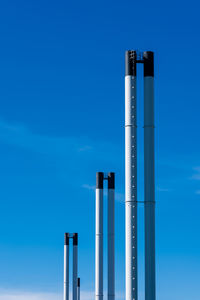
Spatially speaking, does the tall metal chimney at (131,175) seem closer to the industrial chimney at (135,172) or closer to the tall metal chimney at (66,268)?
the industrial chimney at (135,172)

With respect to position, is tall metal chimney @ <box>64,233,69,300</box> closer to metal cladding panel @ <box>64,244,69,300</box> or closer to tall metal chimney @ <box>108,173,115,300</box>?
metal cladding panel @ <box>64,244,69,300</box>

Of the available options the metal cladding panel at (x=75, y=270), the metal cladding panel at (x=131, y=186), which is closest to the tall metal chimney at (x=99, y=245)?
the metal cladding panel at (x=75, y=270)

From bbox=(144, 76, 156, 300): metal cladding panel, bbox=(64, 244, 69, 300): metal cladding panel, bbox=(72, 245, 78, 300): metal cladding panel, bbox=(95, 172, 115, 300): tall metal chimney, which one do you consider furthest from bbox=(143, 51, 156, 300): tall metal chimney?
bbox=(64, 244, 69, 300): metal cladding panel

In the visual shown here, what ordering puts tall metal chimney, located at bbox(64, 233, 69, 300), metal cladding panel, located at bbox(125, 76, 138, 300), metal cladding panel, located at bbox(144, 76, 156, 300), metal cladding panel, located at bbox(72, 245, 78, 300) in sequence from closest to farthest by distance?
metal cladding panel, located at bbox(144, 76, 156, 300) → metal cladding panel, located at bbox(125, 76, 138, 300) → metal cladding panel, located at bbox(72, 245, 78, 300) → tall metal chimney, located at bbox(64, 233, 69, 300)

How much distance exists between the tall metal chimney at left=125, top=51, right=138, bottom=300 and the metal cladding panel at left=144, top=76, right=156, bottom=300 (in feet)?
4.80

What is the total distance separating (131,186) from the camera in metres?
78.1

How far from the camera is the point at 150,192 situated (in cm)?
7694

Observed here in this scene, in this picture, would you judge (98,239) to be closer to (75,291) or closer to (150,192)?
(75,291)

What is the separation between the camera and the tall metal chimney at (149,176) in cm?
7538

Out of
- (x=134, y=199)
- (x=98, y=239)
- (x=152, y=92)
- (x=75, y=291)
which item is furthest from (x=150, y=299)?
(x=75, y=291)

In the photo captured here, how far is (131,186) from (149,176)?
2.35 metres

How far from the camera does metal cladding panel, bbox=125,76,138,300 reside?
77.1 metres

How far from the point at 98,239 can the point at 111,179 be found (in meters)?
9.92

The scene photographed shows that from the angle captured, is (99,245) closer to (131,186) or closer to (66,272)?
(66,272)
